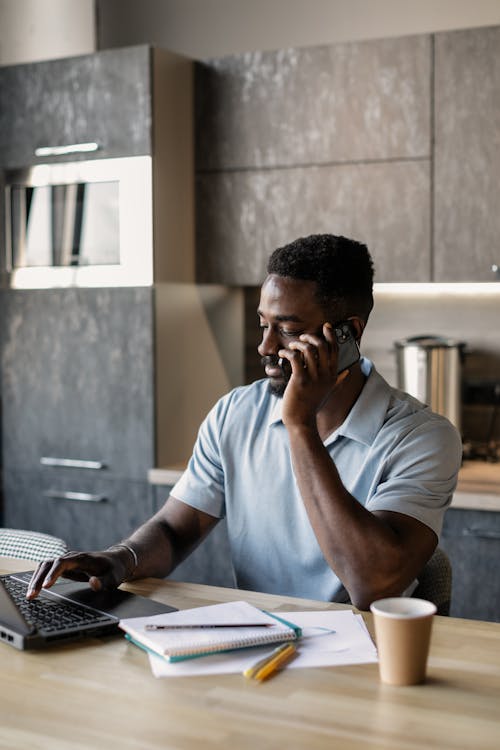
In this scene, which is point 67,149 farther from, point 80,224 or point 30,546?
point 30,546

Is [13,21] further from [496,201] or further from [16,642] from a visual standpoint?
[16,642]

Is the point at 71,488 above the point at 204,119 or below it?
below

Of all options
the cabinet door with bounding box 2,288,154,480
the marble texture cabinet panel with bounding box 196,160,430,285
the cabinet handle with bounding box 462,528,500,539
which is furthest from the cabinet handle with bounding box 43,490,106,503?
the cabinet handle with bounding box 462,528,500,539

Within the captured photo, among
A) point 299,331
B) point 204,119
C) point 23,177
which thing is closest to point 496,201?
point 204,119

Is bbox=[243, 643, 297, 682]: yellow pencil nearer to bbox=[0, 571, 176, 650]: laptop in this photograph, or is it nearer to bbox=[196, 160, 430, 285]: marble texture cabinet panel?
bbox=[0, 571, 176, 650]: laptop

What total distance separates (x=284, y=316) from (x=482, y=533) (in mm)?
1183

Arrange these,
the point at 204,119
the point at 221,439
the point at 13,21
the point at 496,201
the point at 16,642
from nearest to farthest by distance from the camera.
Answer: the point at 16,642 < the point at 221,439 < the point at 496,201 < the point at 204,119 < the point at 13,21

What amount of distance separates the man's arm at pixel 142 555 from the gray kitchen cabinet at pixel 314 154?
1372 millimetres

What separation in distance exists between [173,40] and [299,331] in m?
2.25

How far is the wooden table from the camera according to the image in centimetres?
113

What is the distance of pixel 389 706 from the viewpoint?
121cm

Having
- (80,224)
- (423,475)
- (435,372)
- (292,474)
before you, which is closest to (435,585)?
(423,475)

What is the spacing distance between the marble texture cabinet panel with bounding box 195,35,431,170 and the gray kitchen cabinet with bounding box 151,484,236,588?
1.24m

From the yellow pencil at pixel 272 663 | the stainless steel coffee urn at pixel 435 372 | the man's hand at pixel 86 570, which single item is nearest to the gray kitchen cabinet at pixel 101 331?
the stainless steel coffee urn at pixel 435 372
